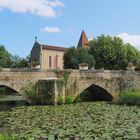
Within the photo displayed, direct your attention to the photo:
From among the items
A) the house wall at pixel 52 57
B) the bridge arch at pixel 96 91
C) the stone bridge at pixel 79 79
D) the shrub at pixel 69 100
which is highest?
the house wall at pixel 52 57

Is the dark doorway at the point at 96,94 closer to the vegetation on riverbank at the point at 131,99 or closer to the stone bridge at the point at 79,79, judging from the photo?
the stone bridge at the point at 79,79

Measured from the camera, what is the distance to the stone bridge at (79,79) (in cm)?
2347

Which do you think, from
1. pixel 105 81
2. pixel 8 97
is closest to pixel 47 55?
pixel 8 97

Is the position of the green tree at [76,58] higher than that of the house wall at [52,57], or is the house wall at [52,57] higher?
the house wall at [52,57]

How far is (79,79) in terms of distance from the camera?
26.5 meters

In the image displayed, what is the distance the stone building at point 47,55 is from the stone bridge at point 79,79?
2978cm

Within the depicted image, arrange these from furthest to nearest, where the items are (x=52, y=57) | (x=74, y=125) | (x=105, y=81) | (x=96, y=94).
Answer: (x=52, y=57) → (x=96, y=94) → (x=105, y=81) → (x=74, y=125)

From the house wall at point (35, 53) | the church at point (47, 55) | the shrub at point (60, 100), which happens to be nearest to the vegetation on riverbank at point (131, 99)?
the shrub at point (60, 100)

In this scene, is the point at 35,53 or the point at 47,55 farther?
the point at 35,53

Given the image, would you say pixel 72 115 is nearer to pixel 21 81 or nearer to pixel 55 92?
pixel 55 92

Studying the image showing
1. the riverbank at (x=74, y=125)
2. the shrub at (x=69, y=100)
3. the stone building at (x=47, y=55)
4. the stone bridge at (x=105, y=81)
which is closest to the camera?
the riverbank at (x=74, y=125)

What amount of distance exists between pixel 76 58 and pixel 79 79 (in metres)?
17.0

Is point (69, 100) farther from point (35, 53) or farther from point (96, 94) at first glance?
point (35, 53)

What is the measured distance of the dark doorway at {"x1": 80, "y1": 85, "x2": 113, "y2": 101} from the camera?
28741 mm
